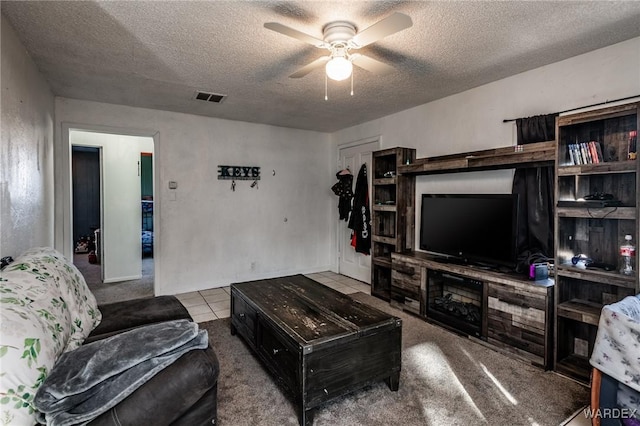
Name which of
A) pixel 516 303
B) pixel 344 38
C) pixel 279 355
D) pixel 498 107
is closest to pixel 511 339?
pixel 516 303

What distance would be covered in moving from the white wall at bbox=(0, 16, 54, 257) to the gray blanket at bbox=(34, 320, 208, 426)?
1.09m

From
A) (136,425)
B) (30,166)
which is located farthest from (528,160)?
(30,166)

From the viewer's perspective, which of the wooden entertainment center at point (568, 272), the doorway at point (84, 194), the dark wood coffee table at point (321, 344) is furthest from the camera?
the doorway at point (84, 194)

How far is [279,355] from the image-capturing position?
206cm

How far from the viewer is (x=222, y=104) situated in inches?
151

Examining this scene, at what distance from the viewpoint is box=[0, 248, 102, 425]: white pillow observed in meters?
1.10

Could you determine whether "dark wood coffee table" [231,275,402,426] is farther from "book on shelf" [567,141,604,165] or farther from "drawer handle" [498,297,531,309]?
"book on shelf" [567,141,604,165]

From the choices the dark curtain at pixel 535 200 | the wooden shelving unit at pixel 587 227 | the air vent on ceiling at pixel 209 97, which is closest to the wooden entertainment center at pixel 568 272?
the wooden shelving unit at pixel 587 227

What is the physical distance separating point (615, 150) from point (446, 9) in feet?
5.19

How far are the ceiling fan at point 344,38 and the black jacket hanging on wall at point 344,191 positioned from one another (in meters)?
2.69

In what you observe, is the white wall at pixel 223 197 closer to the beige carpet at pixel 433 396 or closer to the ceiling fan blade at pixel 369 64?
the beige carpet at pixel 433 396

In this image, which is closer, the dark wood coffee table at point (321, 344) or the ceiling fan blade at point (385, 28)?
the ceiling fan blade at point (385, 28)

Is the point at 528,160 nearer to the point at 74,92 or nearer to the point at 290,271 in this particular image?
the point at 290,271

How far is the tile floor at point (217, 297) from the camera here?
3549 mm
